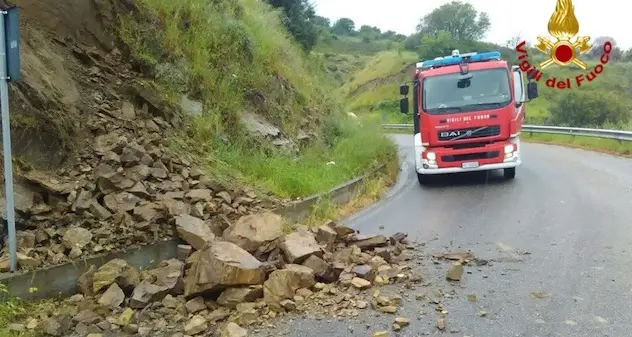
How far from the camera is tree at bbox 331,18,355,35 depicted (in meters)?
102

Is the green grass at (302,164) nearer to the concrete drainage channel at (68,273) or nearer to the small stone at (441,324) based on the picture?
the concrete drainage channel at (68,273)

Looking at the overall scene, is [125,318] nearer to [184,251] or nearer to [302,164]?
[184,251]

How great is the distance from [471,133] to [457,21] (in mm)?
74158

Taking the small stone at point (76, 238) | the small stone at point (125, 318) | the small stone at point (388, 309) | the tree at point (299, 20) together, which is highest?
the tree at point (299, 20)

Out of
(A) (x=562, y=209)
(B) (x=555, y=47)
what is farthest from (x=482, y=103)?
(B) (x=555, y=47)

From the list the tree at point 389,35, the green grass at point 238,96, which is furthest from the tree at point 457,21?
the green grass at point 238,96

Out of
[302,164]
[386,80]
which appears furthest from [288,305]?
[386,80]

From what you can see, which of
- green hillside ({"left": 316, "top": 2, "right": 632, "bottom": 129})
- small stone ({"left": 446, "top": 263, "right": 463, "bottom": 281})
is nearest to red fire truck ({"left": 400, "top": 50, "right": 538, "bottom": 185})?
small stone ({"left": 446, "top": 263, "right": 463, "bottom": 281})

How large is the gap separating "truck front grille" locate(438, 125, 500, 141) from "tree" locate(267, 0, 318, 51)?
1029cm

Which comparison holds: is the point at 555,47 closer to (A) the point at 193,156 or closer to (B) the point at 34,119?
(A) the point at 193,156

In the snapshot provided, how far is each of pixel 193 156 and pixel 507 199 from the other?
18.1 feet

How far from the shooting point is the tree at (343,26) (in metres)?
102

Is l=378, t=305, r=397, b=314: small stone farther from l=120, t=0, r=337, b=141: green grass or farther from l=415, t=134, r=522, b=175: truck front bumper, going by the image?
l=415, t=134, r=522, b=175: truck front bumper

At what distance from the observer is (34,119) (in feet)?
19.4
